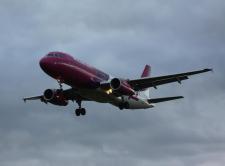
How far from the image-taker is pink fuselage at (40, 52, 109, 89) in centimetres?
9138

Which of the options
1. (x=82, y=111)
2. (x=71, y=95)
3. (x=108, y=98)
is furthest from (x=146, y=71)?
(x=108, y=98)

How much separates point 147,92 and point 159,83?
14.6m

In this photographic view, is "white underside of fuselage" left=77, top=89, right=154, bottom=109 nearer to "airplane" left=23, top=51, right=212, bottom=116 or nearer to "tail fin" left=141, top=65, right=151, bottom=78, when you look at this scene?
"airplane" left=23, top=51, right=212, bottom=116

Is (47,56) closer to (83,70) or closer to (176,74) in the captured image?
(83,70)

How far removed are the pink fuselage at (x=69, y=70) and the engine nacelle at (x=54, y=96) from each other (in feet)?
15.6

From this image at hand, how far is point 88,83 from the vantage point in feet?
305

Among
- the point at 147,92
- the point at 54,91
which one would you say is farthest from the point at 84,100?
the point at 147,92

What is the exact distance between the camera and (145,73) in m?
119

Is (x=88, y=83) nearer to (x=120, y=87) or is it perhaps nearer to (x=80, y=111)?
(x=120, y=87)

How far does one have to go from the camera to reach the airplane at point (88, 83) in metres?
91.6

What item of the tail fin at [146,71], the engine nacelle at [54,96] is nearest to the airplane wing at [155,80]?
the engine nacelle at [54,96]

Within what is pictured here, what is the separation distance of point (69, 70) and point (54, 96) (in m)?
6.83

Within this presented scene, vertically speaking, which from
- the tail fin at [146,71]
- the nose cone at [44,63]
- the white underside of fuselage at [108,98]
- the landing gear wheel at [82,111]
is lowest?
the landing gear wheel at [82,111]

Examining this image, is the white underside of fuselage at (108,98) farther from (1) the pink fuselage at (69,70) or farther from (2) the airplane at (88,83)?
(1) the pink fuselage at (69,70)
